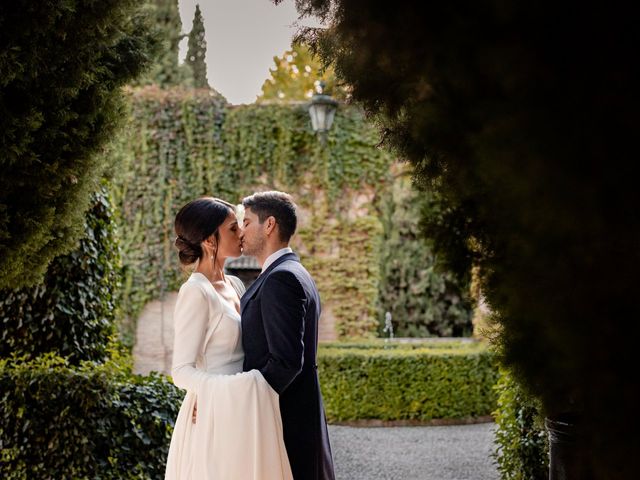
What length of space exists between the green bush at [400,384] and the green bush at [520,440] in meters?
5.86

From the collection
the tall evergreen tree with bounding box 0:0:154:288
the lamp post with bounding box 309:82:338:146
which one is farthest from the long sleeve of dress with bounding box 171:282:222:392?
the lamp post with bounding box 309:82:338:146

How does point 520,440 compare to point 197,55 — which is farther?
point 197,55

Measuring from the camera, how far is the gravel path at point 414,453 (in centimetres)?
714

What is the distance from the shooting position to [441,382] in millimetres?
10695

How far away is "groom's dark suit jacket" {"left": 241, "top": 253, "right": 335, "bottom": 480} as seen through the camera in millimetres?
2834

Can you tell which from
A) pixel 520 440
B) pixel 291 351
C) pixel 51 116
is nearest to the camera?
pixel 291 351

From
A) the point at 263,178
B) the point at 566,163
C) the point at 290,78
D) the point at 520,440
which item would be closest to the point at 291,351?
the point at 566,163

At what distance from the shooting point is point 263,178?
43.2 feet

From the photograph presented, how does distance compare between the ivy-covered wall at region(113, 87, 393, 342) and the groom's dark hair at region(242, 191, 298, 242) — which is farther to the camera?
the ivy-covered wall at region(113, 87, 393, 342)

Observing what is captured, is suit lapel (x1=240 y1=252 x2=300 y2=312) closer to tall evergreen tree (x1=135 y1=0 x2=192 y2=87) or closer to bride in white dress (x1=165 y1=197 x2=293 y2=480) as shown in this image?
bride in white dress (x1=165 y1=197 x2=293 y2=480)

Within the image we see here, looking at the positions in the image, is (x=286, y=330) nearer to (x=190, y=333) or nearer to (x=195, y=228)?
(x=190, y=333)

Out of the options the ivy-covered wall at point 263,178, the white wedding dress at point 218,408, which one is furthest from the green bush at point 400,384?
the white wedding dress at point 218,408

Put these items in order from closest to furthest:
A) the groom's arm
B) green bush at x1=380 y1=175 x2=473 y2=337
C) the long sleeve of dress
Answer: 1. the groom's arm
2. the long sleeve of dress
3. green bush at x1=380 y1=175 x2=473 y2=337

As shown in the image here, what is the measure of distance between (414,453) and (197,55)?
1333cm
